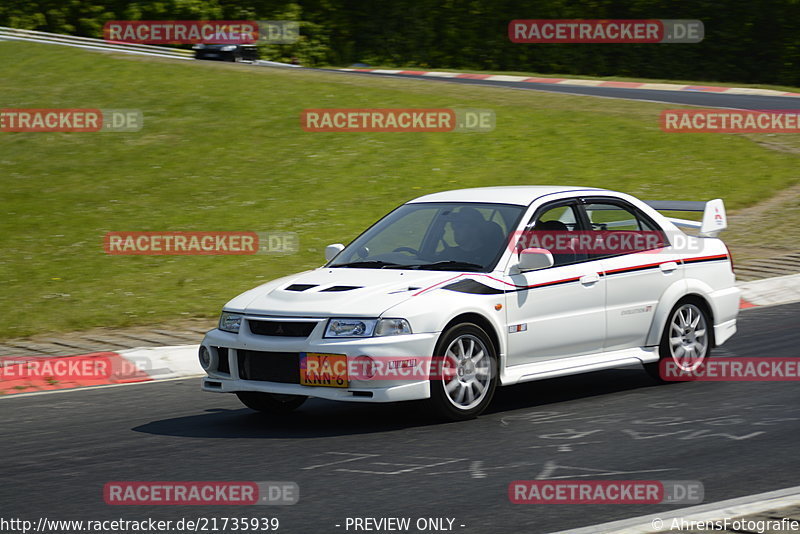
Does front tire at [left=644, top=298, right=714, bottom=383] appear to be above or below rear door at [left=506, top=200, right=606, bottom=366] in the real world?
below

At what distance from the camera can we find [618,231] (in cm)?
933

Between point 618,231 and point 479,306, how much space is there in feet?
5.93

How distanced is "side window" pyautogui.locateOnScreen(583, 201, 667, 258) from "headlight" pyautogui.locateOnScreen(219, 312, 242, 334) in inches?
108

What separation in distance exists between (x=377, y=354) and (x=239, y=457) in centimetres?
110

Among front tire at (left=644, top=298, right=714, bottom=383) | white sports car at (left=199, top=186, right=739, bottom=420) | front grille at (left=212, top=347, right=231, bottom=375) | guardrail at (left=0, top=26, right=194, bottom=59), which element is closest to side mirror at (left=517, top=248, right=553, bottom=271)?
white sports car at (left=199, top=186, right=739, bottom=420)

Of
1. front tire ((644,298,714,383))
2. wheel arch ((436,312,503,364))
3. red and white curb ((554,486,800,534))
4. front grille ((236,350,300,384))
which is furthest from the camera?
front tire ((644,298,714,383))

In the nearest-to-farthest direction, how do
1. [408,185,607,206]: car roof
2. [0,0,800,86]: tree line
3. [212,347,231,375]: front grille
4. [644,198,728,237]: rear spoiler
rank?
[212,347,231,375]: front grille < [408,185,607,206]: car roof < [644,198,728,237]: rear spoiler < [0,0,800,86]: tree line

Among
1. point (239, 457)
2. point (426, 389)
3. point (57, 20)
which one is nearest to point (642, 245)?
point (426, 389)

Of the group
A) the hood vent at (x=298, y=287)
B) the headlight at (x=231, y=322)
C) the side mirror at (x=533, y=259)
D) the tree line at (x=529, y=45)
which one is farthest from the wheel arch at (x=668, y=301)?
the tree line at (x=529, y=45)

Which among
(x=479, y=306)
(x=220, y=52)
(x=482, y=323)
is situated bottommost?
(x=482, y=323)

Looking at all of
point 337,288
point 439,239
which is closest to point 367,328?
point 337,288

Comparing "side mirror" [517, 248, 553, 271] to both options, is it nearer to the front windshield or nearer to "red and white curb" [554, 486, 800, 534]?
the front windshield

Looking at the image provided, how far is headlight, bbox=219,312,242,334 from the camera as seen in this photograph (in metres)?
8.24

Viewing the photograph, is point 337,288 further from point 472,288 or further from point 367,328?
point 472,288
